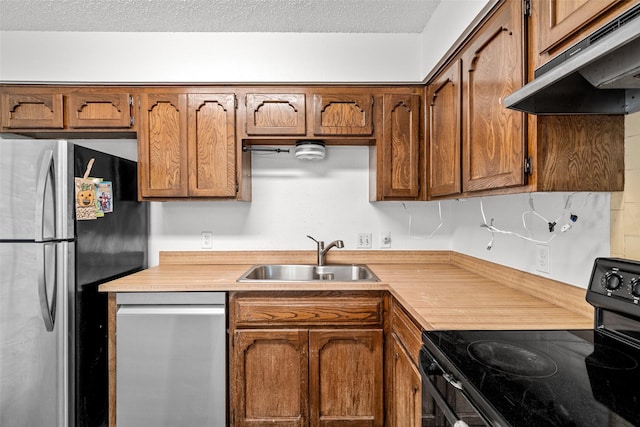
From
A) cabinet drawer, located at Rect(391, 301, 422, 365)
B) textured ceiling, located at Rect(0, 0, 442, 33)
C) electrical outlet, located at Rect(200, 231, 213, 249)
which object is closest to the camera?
cabinet drawer, located at Rect(391, 301, 422, 365)

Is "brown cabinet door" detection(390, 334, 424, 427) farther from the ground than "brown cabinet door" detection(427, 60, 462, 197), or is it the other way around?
"brown cabinet door" detection(427, 60, 462, 197)

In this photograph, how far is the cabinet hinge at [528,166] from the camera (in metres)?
1.07

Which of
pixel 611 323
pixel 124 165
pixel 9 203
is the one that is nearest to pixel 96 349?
pixel 9 203

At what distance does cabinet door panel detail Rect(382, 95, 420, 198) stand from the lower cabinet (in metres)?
0.74

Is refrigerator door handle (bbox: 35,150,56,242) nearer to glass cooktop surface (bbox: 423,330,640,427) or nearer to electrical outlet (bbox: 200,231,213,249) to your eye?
electrical outlet (bbox: 200,231,213,249)

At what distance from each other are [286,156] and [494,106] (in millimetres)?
1436

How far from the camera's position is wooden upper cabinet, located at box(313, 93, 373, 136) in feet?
6.83

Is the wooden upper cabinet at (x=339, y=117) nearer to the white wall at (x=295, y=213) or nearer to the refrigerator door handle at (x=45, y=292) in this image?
the white wall at (x=295, y=213)

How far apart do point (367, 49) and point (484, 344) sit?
1.88 metres

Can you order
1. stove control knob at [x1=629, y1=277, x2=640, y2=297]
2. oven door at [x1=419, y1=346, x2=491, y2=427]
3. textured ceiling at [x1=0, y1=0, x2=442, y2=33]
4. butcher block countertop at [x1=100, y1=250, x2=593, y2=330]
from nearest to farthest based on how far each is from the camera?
1. oven door at [x1=419, y1=346, x2=491, y2=427]
2. stove control knob at [x1=629, y1=277, x2=640, y2=297]
3. butcher block countertop at [x1=100, y1=250, x2=593, y2=330]
4. textured ceiling at [x1=0, y1=0, x2=442, y2=33]

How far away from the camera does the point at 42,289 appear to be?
5.01 ft

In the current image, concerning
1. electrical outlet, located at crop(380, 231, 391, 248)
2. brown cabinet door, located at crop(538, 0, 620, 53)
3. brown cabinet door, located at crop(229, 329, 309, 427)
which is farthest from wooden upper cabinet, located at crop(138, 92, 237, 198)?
brown cabinet door, located at crop(538, 0, 620, 53)

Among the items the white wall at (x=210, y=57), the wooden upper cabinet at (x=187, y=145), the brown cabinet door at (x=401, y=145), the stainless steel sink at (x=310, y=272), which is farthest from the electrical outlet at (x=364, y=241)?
the white wall at (x=210, y=57)

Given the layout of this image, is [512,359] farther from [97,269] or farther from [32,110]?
[32,110]
